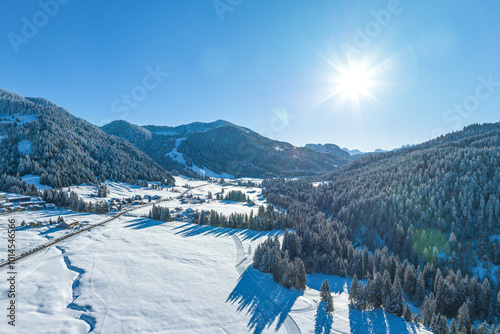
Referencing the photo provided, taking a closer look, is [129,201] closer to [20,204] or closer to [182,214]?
[182,214]

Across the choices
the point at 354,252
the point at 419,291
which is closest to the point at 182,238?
the point at 354,252

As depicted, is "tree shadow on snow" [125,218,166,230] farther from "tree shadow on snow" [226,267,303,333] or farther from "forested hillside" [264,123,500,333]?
"forested hillside" [264,123,500,333]

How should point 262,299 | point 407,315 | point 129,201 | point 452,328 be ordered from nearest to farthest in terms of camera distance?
point 452,328 → point 407,315 → point 262,299 → point 129,201

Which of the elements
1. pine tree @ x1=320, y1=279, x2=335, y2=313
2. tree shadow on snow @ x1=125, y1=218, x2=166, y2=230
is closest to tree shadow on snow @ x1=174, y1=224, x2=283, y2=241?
tree shadow on snow @ x1=125, y1=218, x2=166, y2=230

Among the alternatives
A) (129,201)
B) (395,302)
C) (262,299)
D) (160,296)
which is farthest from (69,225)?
(395,302)

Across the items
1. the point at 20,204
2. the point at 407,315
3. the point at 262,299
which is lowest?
the point at 262,299

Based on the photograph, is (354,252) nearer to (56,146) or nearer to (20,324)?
(20,324)
